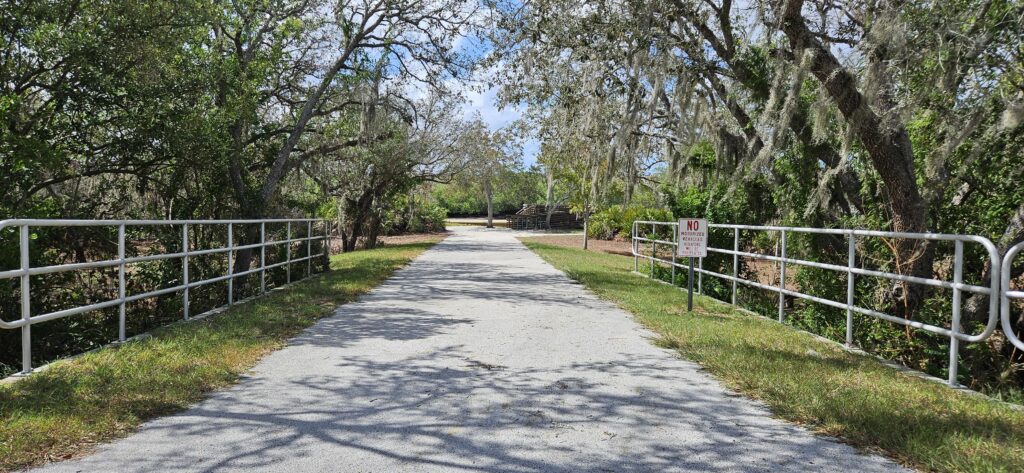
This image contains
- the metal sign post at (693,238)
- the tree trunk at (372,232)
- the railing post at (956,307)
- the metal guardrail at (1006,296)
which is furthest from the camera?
the tree trunk at (372,232)

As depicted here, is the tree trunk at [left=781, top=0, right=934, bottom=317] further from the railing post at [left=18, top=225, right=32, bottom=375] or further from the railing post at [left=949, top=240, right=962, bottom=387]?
the railing post at [left=18, top=225, right=32, bottom=375]

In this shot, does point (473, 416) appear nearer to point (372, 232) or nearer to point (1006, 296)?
point (1006, 296)

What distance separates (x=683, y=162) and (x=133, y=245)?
10.7m

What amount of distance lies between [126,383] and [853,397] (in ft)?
18.0

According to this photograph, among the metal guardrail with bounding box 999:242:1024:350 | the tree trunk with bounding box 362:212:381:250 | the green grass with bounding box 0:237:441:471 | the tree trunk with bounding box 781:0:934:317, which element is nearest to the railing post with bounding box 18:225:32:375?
the green grass with bounding box 0:237:441:471

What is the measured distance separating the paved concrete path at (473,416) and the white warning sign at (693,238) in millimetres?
2633

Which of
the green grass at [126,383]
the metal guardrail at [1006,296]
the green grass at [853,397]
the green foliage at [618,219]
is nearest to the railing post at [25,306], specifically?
the green grass at [126,383]

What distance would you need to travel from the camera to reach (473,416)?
4.39 m

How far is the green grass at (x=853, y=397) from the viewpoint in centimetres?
371

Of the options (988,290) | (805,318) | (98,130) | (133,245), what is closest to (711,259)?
(805,318)

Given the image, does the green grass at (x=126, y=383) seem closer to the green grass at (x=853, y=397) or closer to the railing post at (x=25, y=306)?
the railing post at (x=25, y=306)

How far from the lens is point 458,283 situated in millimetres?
13070

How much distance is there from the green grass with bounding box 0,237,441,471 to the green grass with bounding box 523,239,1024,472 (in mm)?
4299

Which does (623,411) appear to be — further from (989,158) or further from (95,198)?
(95,198)
